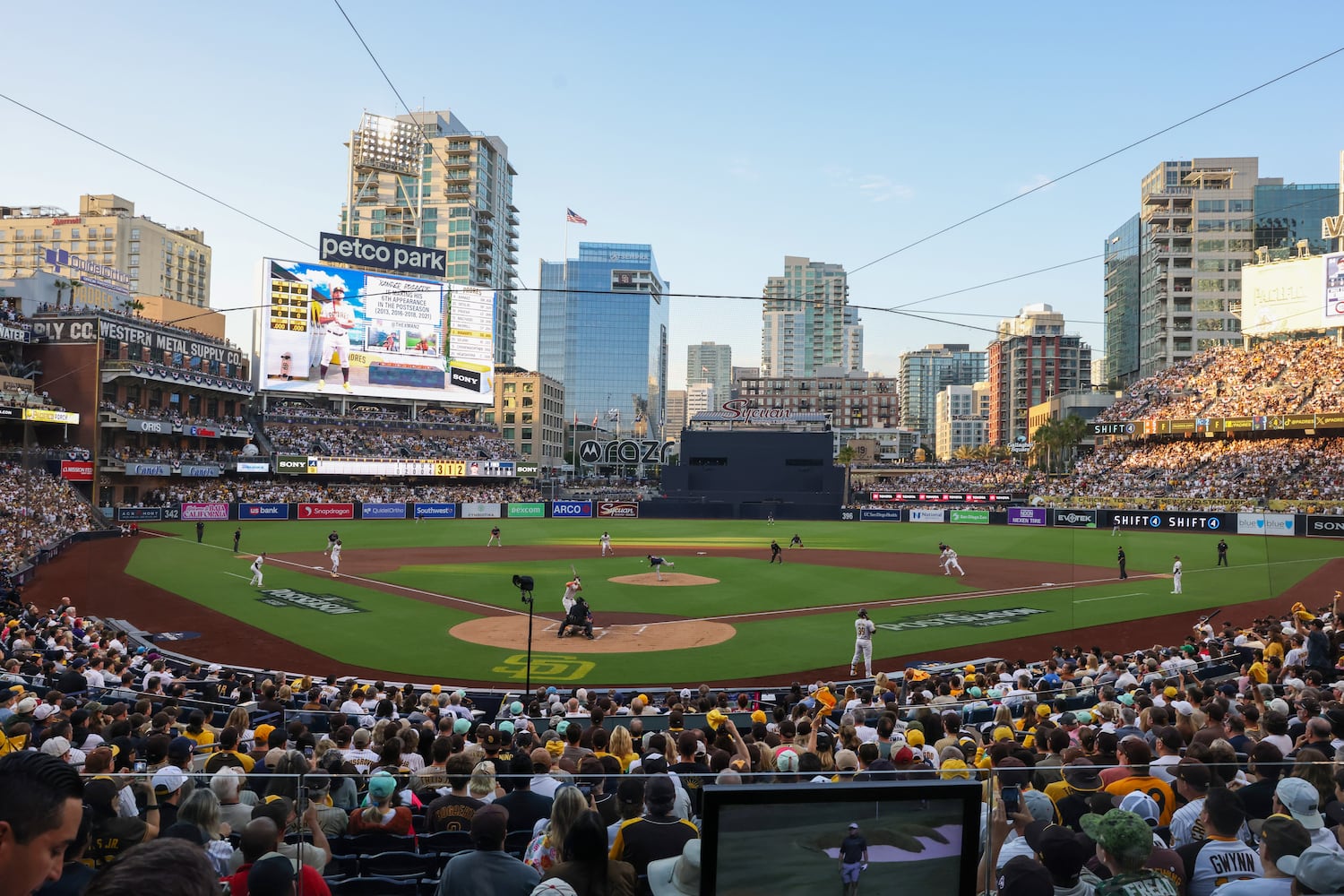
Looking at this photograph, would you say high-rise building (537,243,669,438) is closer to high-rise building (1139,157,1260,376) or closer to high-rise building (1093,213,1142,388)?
high-rise building (1093,213,1142,388)

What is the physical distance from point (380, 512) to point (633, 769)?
64.5m

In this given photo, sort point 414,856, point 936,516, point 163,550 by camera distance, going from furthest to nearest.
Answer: point 936,516 < point 163,550 < point 414,856

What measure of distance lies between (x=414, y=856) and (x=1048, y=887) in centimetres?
412

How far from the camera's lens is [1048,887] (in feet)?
13.7

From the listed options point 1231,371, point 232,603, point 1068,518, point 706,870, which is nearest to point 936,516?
point 1068,518

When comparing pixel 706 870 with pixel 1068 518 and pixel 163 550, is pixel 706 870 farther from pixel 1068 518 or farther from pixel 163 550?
pixel 1068 518

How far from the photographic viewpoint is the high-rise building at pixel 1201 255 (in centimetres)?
10538

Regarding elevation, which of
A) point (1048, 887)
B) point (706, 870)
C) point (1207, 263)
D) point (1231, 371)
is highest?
point (1207, 263)

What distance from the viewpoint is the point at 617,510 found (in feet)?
251

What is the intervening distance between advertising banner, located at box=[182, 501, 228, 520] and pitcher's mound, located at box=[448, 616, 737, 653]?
43.1m

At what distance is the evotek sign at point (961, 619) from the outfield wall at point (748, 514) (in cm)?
2599

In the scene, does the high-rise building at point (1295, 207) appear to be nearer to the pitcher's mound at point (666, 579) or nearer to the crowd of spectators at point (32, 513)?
the pitcher's mound at point (666, 579)

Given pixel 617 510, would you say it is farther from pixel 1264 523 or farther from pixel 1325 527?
pixel 1325 527

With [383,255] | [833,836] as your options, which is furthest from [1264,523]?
[383,255]
